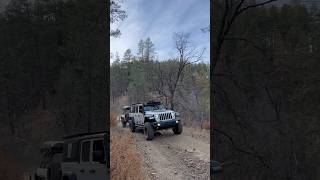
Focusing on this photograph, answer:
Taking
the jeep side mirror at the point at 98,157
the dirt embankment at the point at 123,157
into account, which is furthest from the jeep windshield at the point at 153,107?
the jeep side mirror at the point at 98,157

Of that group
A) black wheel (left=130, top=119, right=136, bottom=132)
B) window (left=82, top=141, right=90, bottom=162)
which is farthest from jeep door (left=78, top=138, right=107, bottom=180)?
black wheel (left=130, top=119, right=136, bottom=132)

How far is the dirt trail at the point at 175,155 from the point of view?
5484 mm

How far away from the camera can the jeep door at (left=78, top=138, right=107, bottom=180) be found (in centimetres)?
548

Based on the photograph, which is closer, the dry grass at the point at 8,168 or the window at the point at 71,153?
the window at the point at 71,153

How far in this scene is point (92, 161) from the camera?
5.50m

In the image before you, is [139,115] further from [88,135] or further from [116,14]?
[116,14]

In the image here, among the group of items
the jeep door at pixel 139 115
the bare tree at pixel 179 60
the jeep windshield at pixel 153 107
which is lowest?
the jeep door at pixel 139 115

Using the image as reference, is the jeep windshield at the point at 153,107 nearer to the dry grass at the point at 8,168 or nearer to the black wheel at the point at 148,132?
the black wheel at the point at 148,132

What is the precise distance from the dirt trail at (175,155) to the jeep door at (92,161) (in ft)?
1.13

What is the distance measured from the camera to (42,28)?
570cm
